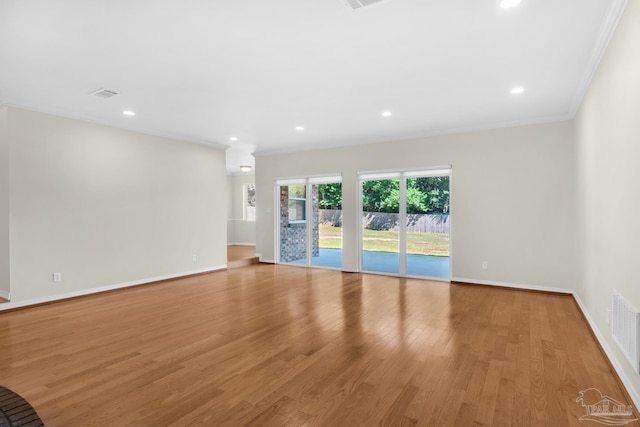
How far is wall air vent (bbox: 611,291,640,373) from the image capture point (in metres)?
2.08

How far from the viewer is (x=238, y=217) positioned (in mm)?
11742


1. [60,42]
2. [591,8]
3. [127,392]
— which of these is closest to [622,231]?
[591,8]

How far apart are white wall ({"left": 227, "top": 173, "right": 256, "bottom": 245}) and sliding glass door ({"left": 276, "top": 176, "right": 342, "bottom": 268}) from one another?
148 inches

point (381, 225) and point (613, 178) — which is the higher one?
point (613, 178)

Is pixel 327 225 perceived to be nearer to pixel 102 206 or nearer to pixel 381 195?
pixel 381 195

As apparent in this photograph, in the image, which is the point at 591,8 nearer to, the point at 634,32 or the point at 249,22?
the point at 634,32

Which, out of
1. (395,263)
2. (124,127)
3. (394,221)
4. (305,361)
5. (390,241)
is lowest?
(305,361)

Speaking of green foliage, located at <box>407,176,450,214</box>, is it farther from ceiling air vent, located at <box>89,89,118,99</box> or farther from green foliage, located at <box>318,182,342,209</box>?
ceiling air vent, located at <box>89,89,118,99</box>

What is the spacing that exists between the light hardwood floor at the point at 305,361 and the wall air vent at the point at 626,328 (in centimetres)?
32

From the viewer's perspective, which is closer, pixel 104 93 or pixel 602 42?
pixel 602 42

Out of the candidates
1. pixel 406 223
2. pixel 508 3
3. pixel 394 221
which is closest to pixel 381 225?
pixel 394 221

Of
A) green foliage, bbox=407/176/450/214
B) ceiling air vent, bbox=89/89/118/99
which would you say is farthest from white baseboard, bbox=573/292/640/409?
ceiling air vent, bbox=89/89/118/99

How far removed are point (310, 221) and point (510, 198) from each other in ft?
13.3

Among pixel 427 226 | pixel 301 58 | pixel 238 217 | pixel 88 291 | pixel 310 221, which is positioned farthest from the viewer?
pixel 238 217
